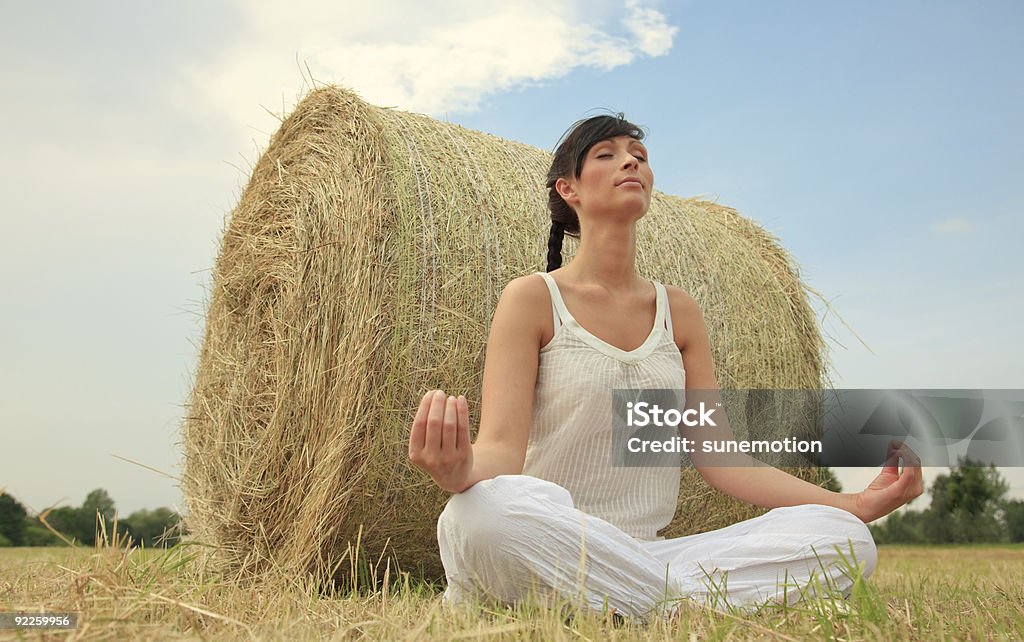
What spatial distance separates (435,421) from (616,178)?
2.57ft

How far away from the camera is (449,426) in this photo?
1.46 metres

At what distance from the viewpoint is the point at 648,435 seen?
2.01m

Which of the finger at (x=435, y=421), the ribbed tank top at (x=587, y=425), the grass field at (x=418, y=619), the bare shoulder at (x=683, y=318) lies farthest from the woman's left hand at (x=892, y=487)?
the finger at (x=435, y=421)

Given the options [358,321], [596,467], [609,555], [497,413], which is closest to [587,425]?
[596,467]

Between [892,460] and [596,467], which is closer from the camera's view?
[892,460]

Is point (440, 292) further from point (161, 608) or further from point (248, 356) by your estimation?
point (161, 608)

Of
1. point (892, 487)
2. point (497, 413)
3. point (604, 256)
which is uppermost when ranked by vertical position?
point (604, 256)

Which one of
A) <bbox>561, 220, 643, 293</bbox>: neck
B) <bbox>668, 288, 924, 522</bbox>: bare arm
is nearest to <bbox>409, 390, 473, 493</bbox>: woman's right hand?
<bbox>561, 220, 643, 293</bbox>: neck

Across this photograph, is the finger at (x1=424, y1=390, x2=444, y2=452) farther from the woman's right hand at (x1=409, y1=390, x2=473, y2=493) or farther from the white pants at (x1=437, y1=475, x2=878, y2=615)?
the white pants at (x1=437, y1=475, x2=878, y2=615)

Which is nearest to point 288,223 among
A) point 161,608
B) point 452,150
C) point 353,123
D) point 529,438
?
point 353,123

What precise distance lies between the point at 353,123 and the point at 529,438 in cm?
116

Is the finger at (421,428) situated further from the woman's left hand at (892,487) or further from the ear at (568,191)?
the woman's left hand at (892,487)

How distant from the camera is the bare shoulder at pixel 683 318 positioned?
2.22 m

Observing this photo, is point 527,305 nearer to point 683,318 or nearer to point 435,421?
point 683,318
